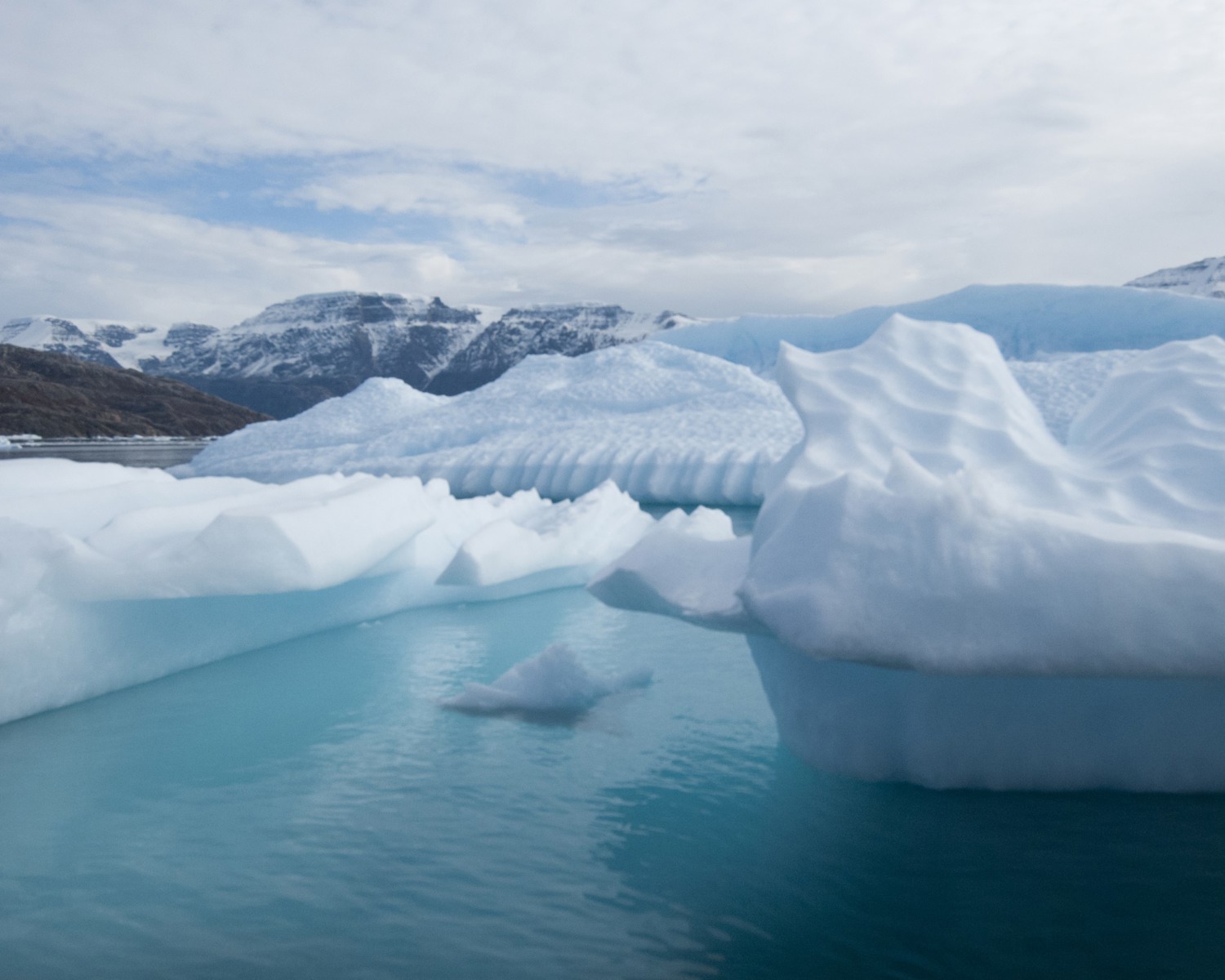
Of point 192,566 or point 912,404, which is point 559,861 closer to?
point 912,404

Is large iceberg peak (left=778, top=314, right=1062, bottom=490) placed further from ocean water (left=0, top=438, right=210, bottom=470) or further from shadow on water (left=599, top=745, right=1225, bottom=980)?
ocean water (left=0, top=438, right=210, bottom=470)

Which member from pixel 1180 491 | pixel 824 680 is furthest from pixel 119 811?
pixel 1180 491

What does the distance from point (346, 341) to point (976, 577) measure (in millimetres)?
160985

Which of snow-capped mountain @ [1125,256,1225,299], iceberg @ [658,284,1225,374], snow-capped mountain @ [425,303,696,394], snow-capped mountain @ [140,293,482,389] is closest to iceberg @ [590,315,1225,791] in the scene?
iceberg @ [658,284,1225,374]

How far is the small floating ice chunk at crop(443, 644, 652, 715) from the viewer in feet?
13.1

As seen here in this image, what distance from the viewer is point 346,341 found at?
15538 cm

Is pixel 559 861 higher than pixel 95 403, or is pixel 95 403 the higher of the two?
pixel 95 403

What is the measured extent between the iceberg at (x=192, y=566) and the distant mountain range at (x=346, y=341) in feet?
383

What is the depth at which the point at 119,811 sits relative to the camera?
308 cm

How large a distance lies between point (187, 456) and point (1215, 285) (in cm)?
5721

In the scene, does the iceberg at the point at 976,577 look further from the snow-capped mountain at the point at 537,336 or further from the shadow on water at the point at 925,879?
the snow-capped mountain at the point at 537,336

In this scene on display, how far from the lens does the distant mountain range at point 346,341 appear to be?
136125 mm

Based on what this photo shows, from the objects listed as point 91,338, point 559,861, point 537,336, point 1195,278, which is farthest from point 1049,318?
point 91,338

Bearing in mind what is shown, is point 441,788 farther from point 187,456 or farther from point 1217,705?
point 187,456
